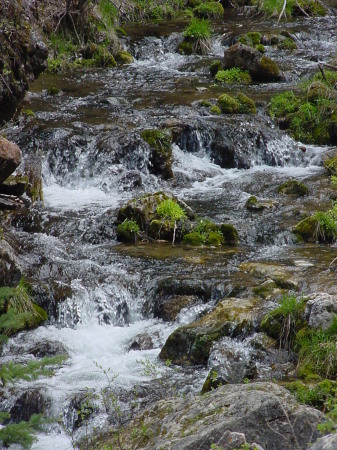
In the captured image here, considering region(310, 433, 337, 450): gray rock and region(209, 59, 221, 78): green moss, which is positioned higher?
region(310, 433, 337, 450): gray rock

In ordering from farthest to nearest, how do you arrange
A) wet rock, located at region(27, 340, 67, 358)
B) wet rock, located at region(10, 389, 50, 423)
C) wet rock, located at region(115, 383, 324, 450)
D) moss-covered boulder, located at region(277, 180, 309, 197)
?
moss-covered boulder, located at region(277, 180, 309, 197), wet rock, located at region(27, 340, 67, 358), wet rock, located at region(10, 389, 50, 423), wet rock, located at region(115, 383, 324, 450)

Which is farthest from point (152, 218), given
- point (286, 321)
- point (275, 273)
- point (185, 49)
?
point (185, 49)

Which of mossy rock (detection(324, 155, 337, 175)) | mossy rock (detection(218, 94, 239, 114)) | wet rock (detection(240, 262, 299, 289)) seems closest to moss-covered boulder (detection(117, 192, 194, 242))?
wet rock (detection(240, 262, 299, 289))

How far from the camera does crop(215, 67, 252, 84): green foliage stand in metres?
18.4

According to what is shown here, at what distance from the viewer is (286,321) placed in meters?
7.11

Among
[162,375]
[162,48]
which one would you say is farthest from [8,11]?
[162,48]

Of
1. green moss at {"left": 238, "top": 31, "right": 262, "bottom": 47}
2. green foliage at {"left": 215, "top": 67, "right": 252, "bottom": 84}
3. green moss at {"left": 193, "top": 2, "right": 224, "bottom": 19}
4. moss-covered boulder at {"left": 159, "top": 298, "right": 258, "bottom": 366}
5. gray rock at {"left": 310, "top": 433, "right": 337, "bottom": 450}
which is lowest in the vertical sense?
moss-covered boulder at {"left": 159, "top": 298, "right": 258, "bottom": 366}

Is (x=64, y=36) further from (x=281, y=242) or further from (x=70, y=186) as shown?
(x=281, y=242)

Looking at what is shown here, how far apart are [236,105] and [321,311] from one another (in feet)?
32.4

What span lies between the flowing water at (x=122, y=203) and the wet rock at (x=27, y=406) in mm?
43

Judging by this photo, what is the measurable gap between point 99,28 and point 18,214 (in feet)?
39.1

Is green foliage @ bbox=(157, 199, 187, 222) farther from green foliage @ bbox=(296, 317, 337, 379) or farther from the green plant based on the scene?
green foliage @ bbox=(296, 317, 337, 379)

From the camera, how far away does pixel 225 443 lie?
3.67 m

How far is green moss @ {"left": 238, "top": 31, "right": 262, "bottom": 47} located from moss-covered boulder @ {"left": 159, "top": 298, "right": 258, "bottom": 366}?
1513 centimetres
